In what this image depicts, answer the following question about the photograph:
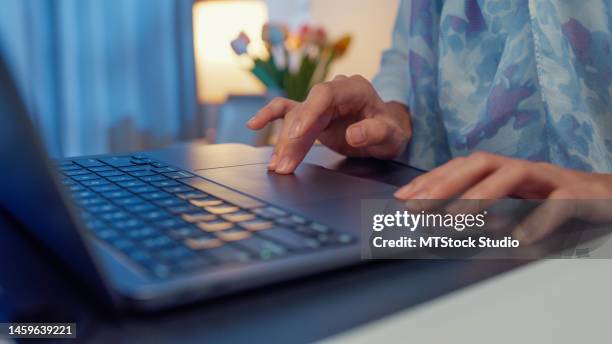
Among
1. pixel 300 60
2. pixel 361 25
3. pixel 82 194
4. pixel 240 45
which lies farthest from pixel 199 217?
pixel 361 25

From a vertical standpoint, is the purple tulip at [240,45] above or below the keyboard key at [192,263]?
above

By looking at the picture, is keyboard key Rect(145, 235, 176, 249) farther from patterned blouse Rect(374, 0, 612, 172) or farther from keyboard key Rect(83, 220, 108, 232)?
patterned blouse Rect(374, 0, 612, 172)

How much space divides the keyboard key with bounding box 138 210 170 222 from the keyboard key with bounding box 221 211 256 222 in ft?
0.11

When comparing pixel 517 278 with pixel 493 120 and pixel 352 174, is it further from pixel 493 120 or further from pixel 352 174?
pixel 493 120

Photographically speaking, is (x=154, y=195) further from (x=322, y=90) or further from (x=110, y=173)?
(x=322, y=90)

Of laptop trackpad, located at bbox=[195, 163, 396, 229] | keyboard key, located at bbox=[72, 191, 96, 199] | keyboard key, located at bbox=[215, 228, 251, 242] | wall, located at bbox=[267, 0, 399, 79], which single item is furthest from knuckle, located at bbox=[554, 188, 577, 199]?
wall, located at bbox=[267, 0, 399, 79]

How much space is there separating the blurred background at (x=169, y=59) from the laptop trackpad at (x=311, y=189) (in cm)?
148

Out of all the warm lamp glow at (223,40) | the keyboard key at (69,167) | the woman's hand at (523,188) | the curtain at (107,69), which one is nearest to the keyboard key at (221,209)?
the woman's hand at (523,188)

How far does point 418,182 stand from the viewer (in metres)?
0.37

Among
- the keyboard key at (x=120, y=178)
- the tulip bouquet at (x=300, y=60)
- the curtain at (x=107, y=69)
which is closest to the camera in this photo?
the keyboard key at (x=120, y=178)

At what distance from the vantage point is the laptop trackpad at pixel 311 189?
13.8 inches

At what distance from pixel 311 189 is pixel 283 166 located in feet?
0.28

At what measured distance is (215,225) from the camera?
30 cm

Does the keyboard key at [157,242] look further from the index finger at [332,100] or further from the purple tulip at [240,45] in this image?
the purple tulip at [240,45]
